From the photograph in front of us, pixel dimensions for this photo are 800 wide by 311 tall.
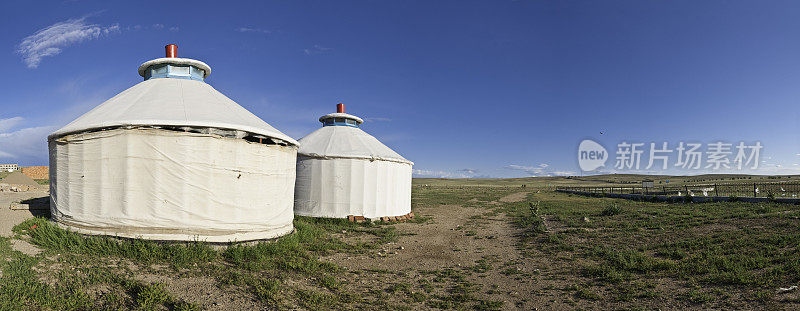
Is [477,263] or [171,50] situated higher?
[171,50]

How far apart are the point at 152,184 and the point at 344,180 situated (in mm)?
8060

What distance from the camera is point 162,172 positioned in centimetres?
787

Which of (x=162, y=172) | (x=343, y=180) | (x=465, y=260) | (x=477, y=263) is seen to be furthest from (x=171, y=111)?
(x=477, y=263)

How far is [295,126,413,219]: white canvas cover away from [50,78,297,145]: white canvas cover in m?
4.98

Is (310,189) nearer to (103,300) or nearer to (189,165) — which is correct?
(189,165)

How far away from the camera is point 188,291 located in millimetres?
5664

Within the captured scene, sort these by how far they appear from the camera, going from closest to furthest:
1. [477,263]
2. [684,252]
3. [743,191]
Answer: [684,252] < [477,263] < [743,191]

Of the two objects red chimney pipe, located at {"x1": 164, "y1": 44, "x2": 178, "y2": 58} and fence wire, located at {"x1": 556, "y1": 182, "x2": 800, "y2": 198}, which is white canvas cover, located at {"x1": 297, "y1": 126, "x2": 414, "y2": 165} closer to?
red chimney pipe, located at {"x1": 164, "y1": 44, "x2": 178, "y2": 58}

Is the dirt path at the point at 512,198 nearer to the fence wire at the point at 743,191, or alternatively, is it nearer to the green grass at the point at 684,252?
the fence wire at the point at 743,191

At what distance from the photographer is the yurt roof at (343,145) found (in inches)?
600

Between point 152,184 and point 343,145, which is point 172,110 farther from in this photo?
point 343,145

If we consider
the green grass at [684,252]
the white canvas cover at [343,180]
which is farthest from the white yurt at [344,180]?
the green grass at [684,252]

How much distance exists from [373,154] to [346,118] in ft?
13.2

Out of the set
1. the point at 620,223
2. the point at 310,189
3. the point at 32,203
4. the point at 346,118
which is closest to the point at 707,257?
the point at 620,223
